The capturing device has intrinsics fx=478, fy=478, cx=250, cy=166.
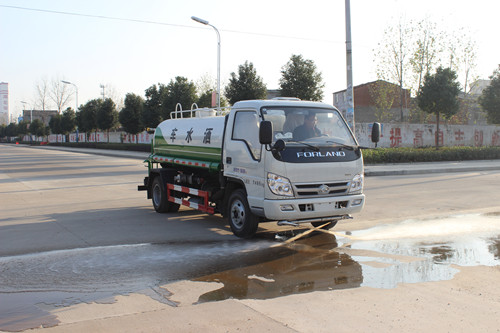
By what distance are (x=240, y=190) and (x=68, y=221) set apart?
3964 mm

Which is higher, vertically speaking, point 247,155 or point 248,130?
point 248,130

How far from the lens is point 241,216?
25.8 feet

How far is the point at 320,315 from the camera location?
4.46m

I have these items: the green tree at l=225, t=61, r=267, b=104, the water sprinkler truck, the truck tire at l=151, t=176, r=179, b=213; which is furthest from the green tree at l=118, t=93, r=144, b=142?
the water sprinkler truck

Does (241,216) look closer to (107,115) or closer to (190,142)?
(190,142)

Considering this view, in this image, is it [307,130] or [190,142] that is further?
[190,142]

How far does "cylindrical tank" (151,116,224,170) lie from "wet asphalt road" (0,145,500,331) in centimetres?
125

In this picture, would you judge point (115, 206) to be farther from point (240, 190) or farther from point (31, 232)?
point (240, 190)

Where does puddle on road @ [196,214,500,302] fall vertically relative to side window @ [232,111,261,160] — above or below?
below

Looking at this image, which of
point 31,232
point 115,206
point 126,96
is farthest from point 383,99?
point 31,232

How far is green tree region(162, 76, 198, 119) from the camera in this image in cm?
3794

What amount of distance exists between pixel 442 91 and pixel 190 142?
74.1 ft

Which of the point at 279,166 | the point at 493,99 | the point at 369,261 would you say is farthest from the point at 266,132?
the point at 493,99

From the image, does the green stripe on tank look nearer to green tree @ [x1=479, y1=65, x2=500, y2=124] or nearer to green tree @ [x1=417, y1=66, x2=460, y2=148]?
green tree @ [x1=417, y1=66, x2=460, y2=148]
